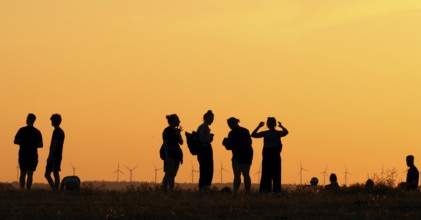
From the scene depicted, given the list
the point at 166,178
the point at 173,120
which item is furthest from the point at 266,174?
the point at 173,120

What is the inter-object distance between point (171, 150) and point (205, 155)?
111 centimetres

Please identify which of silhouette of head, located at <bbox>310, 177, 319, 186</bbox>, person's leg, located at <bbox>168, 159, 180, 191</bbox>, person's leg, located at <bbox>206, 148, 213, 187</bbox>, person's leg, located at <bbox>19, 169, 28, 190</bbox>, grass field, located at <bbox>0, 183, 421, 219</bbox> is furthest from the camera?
silhouette of head, located at <bbox>310, 177, 319, 186</bbox>

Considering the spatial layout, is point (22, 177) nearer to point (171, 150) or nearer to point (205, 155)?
point (171, 150)

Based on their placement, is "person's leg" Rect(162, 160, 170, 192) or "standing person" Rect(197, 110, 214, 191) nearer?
"person's leg" Rect(162, 160, 170, 192)

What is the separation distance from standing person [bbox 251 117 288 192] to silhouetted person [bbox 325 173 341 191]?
4.30 feet

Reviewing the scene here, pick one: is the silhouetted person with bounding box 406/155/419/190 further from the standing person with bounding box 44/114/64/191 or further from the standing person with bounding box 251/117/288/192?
the standing person with bounding box 44/114/64/191

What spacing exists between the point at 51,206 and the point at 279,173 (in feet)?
24.7

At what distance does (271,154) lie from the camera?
31.1 m

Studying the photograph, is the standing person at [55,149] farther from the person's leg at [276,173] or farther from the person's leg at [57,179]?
the person's leg at [276,173]

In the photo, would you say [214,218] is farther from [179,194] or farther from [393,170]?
[393,170]

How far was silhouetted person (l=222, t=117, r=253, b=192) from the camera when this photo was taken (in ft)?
102

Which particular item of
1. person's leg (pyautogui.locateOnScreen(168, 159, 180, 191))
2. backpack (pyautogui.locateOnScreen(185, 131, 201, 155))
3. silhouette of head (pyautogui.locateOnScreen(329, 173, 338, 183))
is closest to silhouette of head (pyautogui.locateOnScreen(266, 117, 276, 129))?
backpack (pyautogui.locateOnScreen(185, 131, 201, 155))

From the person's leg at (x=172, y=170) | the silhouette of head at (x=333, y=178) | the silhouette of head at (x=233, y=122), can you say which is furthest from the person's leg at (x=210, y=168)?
the silhouette of head at (x=333, y=178)

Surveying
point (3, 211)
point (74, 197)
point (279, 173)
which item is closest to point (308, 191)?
point (279, 173)
